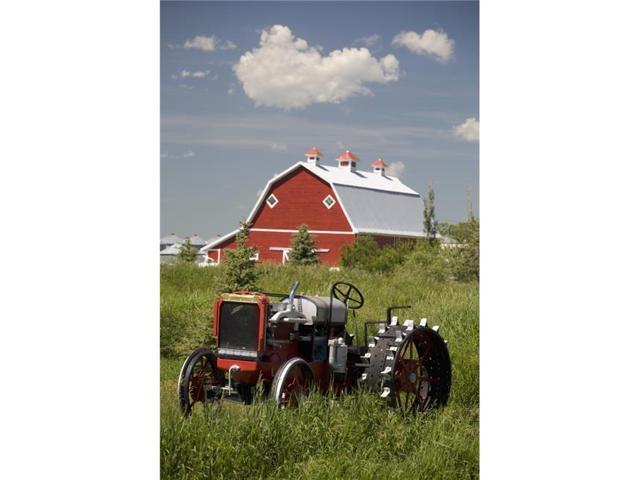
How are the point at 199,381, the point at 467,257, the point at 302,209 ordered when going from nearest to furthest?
the point at 199,381 < the point at 302,209 < the point at 467,257

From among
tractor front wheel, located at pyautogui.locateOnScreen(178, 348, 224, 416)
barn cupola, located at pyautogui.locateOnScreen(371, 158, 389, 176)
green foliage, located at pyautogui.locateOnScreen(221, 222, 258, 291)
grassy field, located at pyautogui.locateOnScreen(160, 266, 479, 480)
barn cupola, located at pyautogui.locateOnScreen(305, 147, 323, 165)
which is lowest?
grassy field, located at pyautogui.locateOnScreen(160, 266, 479, 480)

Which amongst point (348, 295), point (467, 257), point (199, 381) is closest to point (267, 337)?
point (199, 381)

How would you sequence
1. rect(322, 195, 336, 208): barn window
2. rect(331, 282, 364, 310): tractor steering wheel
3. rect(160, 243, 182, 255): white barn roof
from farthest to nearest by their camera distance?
rect(322, 195, 336, 208): barn window → rect(160, 243, 182, 255): white barn roof → rect(331, 282, 364, 310): tractor steering wheel

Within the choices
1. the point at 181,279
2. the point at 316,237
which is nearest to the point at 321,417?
the point at 316,237

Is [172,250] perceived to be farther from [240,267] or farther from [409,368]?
[409,368]

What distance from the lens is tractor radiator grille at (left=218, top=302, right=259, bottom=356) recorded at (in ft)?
15.9

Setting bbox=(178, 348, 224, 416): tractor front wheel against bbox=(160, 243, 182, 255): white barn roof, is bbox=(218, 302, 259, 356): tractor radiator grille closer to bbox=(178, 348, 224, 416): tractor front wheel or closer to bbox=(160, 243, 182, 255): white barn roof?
bbox=(178, 348, 224, 416): tractor front wheel

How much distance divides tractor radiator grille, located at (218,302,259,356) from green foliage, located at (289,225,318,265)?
7.62 feet

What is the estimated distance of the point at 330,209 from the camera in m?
7.21

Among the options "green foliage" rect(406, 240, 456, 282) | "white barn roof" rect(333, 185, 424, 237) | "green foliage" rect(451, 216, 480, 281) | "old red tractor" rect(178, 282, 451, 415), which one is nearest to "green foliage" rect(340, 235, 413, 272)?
"green foliage" rect(406, 240, 456, 282)

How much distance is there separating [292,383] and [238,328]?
19.8 inches

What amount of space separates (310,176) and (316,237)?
1.02m

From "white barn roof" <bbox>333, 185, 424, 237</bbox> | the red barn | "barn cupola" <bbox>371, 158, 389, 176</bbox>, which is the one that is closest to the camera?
"barn cupola" <bbox>371, 158, 389, 176</bbox>
